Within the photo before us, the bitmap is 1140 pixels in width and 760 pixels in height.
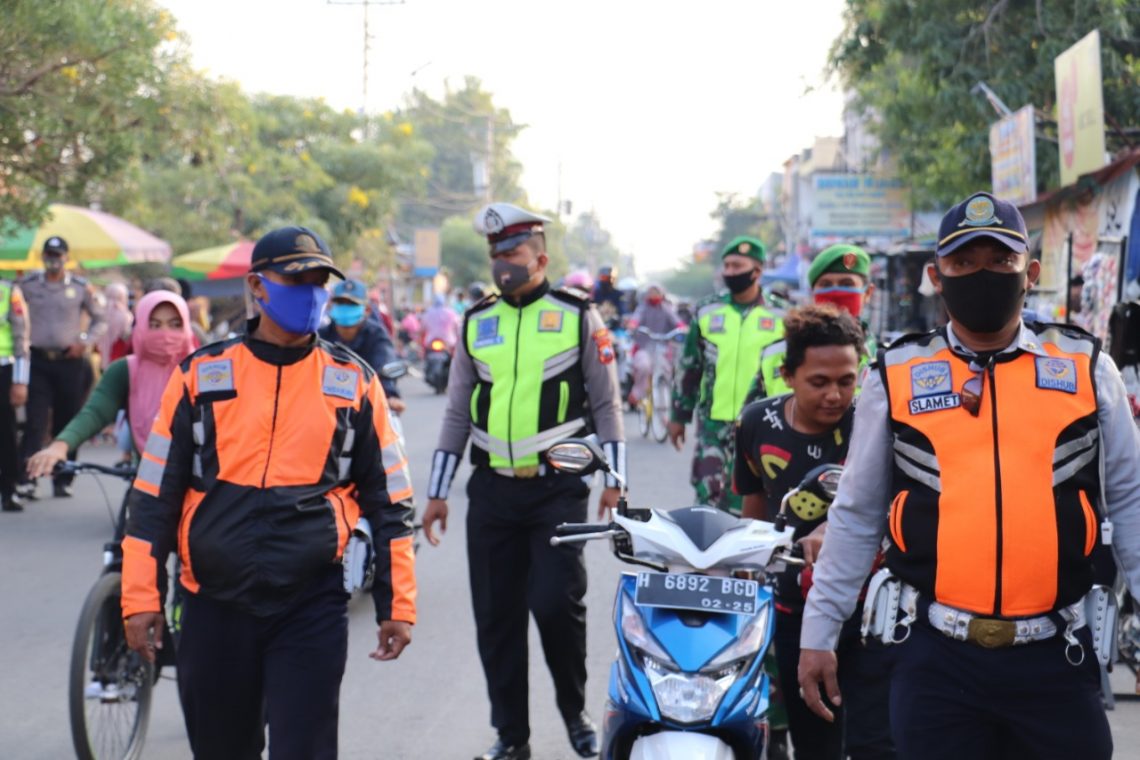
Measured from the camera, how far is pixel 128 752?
19.8 feet

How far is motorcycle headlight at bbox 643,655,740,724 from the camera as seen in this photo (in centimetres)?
371

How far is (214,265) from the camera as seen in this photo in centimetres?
2625

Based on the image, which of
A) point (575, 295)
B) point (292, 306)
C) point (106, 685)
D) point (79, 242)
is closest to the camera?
point (292, 306)

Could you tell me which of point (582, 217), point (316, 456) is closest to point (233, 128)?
point (316, 456)

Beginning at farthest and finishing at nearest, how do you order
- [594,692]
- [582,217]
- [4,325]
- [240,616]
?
[582,217], [4,325], [594,692], [240,616]

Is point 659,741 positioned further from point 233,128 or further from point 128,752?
point 233,128

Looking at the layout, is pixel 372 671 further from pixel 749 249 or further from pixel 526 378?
pixel 749 249

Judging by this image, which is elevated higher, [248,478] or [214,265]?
[214,265]

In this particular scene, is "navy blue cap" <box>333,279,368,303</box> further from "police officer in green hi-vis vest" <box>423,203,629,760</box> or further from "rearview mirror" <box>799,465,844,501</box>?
"rearview mirror" <box>799,465,844,501</box>

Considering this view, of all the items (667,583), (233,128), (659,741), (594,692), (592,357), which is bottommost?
(594,692)

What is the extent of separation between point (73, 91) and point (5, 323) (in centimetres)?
→ 289

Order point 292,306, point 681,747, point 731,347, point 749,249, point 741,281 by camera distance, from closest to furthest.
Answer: point 681,747 < point 292,306 < point 731,347 < point 741,281 < point 749,249

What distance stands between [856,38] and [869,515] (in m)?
17.8

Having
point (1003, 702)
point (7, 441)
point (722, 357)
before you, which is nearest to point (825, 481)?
point (1003, 702)
